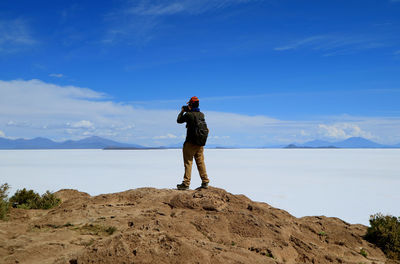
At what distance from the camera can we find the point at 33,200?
34.0 feet

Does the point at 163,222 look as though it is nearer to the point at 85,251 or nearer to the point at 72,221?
the point at 85,251

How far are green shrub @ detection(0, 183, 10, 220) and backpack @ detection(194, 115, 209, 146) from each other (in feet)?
19.0

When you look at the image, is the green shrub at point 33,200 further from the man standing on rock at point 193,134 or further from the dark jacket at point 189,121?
the dark jacket at point 189,121

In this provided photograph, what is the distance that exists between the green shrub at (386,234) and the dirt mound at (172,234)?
38cm

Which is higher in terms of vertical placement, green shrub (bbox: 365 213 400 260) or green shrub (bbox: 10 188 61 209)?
green shrub (bbox: 10 188 61 209)

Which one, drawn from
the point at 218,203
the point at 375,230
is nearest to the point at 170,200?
the point at 218,203

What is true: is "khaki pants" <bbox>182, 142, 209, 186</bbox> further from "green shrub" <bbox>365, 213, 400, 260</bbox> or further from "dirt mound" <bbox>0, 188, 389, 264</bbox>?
"green shrub" <bbox>365, 213, 400, 260</bbox>

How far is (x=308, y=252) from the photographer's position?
7.16 metres

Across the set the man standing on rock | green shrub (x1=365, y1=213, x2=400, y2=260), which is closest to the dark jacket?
the man standing on rock

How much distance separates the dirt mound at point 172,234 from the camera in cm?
530

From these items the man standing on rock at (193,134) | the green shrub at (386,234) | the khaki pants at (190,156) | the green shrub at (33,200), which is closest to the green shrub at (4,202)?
the green shrub at (33,200)

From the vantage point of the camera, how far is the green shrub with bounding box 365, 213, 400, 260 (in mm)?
8962

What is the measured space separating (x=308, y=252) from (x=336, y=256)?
1.03 meters

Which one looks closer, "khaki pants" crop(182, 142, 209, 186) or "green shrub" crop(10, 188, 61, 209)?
"khaki pants" crop(182, 142, 209, 186)
